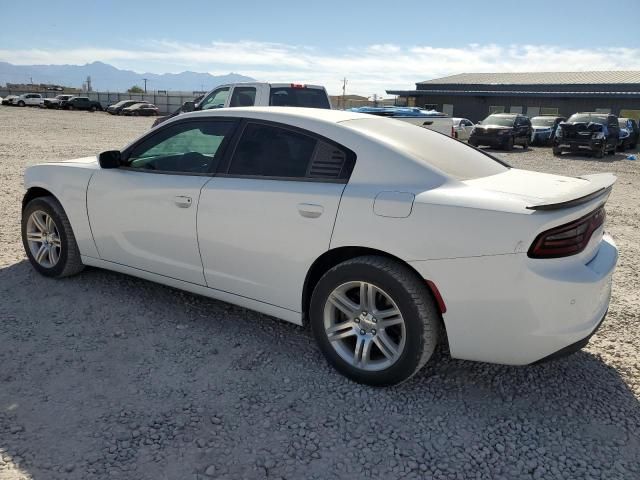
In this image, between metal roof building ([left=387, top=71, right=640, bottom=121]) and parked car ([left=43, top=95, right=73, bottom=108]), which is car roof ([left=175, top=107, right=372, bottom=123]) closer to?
metal roof building ([left=387, top=71, right=640, bottom=121])

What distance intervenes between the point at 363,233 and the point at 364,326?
561 millimetres

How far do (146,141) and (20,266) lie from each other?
6.31 ft

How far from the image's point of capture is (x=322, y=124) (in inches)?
124

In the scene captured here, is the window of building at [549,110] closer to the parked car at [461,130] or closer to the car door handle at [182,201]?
the parked car at [461,130]

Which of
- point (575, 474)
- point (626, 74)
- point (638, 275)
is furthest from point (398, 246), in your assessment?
point (626, 74)

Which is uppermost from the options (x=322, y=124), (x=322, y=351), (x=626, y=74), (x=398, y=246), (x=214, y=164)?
(x=626, y=74)

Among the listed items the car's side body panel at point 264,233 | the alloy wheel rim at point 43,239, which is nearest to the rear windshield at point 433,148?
the car's side body panel at point 264,233

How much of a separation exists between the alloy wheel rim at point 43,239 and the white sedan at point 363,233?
60cm

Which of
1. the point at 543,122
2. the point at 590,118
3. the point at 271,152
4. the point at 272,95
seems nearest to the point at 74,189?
the point at 271,152

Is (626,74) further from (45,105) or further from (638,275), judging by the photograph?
(45,105)

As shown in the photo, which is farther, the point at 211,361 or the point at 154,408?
the point at 211,361

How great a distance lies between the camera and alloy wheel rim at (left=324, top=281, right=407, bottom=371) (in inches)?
113

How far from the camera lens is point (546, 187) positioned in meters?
2.93

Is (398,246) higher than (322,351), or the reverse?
(398,246)
